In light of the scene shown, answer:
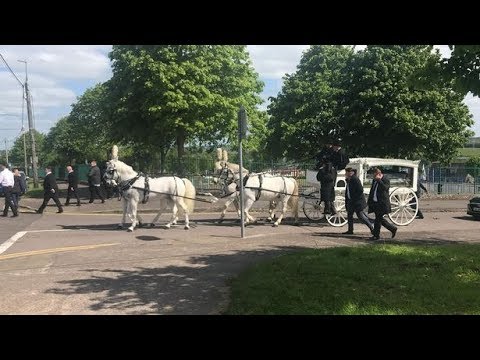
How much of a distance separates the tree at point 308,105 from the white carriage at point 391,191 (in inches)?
727

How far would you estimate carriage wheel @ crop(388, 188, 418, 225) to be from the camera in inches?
616

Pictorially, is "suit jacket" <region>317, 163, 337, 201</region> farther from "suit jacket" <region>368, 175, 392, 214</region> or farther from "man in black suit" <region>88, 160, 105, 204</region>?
"man in black suit" <region>88, 160, 105, 204</region>

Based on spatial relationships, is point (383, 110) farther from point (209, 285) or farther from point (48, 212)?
point (209, 285)

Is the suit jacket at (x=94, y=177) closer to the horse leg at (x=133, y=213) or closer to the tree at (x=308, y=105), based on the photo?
the horse leg at (x=133, y=213)

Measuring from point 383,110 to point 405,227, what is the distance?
54.2 feet

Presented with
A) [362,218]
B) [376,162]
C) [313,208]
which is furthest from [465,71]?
[313,208]

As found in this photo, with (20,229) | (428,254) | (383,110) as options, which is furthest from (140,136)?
(428,254)

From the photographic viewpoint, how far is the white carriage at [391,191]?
15.5 meters

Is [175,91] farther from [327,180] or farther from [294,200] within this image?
[327,180]

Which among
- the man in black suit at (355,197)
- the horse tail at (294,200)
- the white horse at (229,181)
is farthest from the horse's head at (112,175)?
the man in black suit at (355,197)

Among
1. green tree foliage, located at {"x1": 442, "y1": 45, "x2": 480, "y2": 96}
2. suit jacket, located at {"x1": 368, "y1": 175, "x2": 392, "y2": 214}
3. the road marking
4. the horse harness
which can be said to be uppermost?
green tree foliage, located at {"x1": 442, "y1": 45, "x2": 480, "y2": 96}

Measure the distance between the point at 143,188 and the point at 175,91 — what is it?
11276 millimetres

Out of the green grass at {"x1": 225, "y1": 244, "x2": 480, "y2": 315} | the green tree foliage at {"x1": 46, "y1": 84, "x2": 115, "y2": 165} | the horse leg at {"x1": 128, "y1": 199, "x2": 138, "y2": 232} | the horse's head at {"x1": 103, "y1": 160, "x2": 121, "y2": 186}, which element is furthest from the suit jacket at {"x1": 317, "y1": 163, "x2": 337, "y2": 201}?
the green tree foliage at {"x1": 46, "y1": 84, "x2": 115, "y2": 165}

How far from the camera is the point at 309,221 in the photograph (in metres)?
16.5
